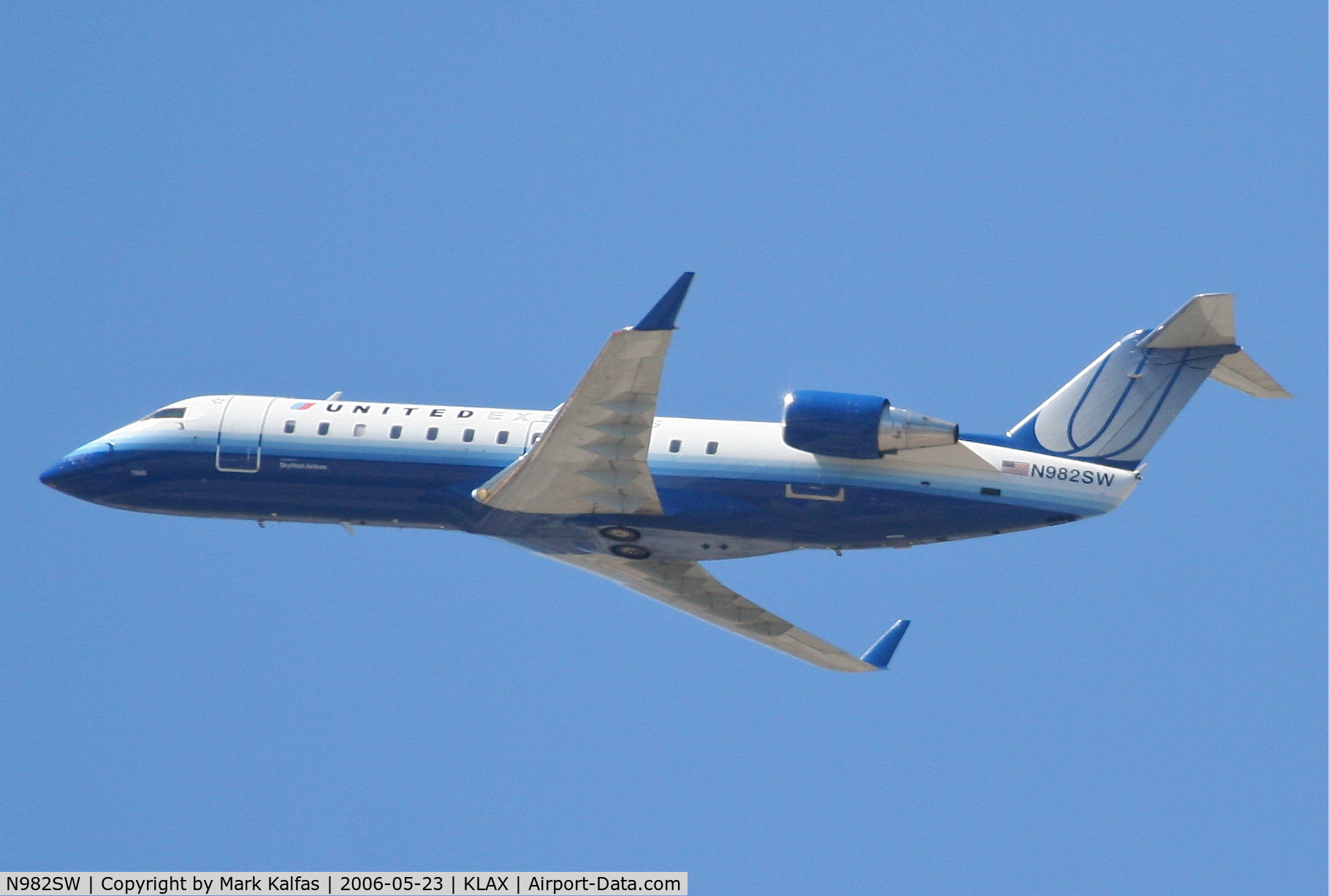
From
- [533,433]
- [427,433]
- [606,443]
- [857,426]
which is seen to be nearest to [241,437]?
[427,433]

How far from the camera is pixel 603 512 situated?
36.2 m

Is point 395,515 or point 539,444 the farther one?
point 395,515

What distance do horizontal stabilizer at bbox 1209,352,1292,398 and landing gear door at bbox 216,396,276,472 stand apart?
18.4 meters

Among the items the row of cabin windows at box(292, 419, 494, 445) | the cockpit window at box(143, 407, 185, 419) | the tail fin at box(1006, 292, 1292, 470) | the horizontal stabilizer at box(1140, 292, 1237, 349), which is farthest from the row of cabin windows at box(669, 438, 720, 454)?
the cockpit window at box(143, 407, 185, 419)

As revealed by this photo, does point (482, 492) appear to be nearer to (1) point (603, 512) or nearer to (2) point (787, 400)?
(1) point (603, 512)

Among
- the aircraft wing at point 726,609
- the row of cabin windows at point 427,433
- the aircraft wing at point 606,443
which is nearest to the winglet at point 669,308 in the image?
the aircraft wing at point 606,443

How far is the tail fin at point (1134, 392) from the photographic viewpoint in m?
35.2

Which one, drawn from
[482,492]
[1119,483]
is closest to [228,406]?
[482,492]

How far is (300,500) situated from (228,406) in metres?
2.57

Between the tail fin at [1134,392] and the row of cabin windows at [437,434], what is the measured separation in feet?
18.7

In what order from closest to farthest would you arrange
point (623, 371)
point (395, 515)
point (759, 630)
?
point (623, 371), point (395, 515), point (759, 630)

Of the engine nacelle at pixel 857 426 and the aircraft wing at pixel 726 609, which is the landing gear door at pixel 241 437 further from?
the engine nacelle at pixel 857 426

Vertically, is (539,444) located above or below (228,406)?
below

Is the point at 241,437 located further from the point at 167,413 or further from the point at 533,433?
the point at 533,433
